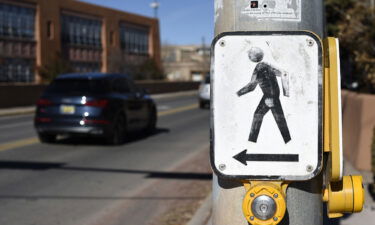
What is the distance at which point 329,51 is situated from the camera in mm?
2240

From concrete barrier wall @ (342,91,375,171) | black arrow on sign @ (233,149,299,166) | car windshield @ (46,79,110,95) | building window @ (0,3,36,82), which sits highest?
building window @ (0,3,36,82)

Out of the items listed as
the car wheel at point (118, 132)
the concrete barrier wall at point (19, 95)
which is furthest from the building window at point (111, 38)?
the car wheel at point (118, 132)

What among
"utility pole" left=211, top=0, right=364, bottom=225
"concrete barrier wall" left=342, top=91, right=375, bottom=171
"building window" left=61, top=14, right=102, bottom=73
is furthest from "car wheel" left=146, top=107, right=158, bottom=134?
"building window" left=61, top=14, right=102, bottom=73

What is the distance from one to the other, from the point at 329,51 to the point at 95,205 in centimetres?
531

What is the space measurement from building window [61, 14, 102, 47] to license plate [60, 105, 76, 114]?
133 feet

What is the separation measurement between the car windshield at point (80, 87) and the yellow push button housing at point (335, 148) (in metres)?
10.6

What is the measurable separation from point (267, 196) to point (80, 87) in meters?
10.9

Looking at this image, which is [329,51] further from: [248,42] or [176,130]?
[176,130]

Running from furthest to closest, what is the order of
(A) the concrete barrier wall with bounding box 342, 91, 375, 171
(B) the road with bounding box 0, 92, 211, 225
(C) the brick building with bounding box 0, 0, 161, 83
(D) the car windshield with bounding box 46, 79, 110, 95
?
(C) the brick building with bounding box 0, 0, 161, 83
(D) the car windshield with bounding box 46, 79, 110, 95
(A) the concrete barrier wall with bounding box 342, 91, 375, 171
(B) the road with bounding box 0, 92, 211, 225

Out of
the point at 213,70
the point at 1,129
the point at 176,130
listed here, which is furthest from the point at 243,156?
the point at 1,129

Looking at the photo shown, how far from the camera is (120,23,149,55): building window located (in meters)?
62.2

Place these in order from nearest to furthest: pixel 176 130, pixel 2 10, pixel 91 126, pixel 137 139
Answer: pixel 91 126 < pixel 137 139 < pixel 176 130 < pixel 2 10

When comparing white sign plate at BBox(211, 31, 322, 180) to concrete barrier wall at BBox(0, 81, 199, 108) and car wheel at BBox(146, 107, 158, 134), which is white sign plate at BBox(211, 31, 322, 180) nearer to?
car wheel at BBox(146, 107, 158, 134)

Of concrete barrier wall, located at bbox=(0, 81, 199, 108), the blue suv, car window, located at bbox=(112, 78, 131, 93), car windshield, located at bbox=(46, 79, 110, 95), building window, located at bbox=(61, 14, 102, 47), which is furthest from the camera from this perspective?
building window, located at bbox=(61, 14, 102, 47)
